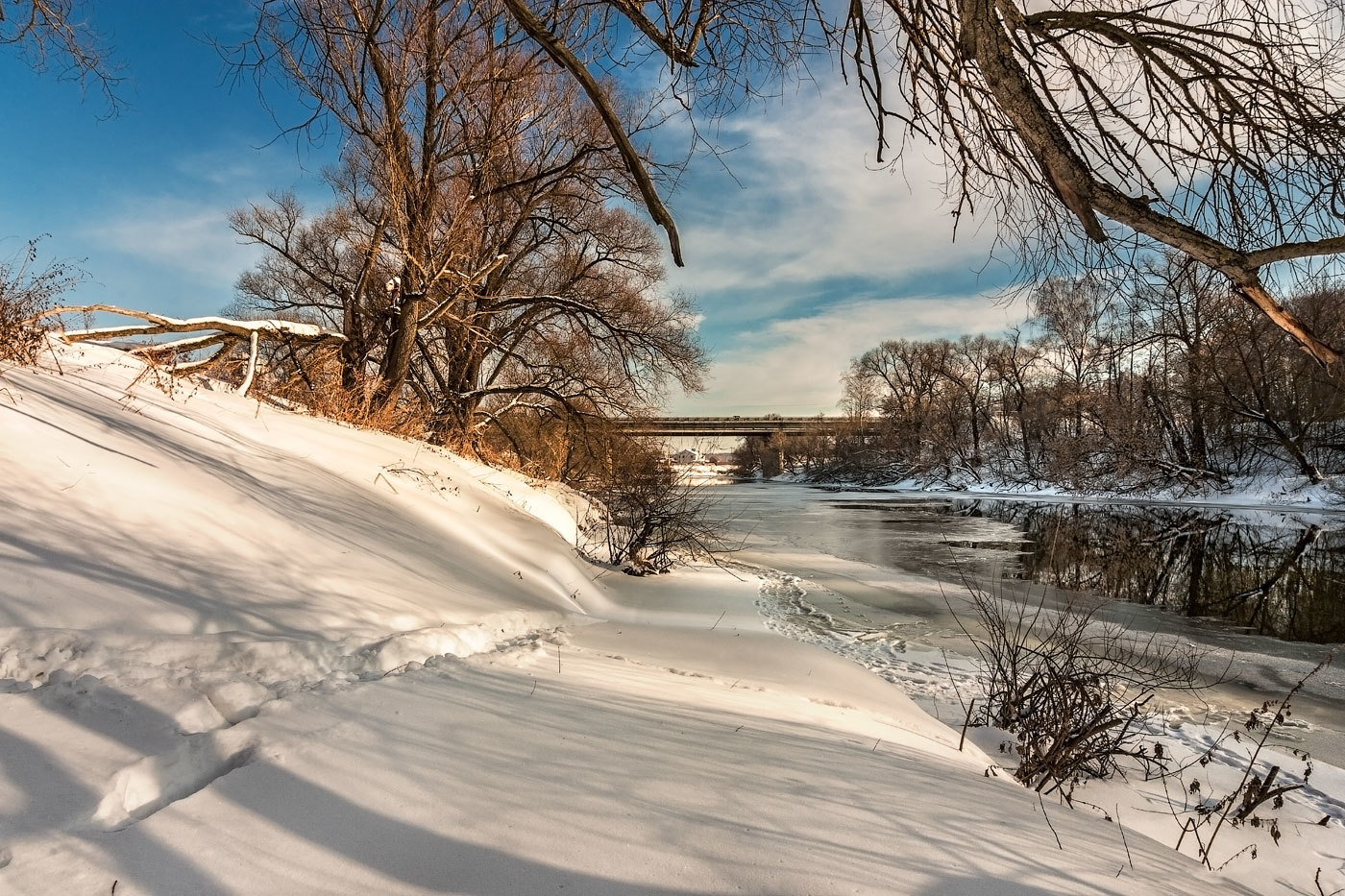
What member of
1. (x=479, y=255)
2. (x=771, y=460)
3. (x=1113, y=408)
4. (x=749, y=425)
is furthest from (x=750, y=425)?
(x=479, y=255)

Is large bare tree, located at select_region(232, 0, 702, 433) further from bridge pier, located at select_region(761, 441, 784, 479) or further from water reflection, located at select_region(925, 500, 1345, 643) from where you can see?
bridge pier, located at select_region(761, 441, 784, 479)

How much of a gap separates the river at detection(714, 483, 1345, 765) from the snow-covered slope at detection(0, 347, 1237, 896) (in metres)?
2.64

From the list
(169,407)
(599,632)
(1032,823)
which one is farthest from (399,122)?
(1032,823)

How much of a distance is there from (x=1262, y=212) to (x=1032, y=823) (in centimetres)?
301

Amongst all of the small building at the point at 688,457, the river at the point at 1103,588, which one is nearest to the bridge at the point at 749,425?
the river at the point at 1103,588

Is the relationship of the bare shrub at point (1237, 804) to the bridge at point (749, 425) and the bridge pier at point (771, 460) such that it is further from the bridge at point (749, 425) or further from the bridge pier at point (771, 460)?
the bridge pier at point (771, 460)

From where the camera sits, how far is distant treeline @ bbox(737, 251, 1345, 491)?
3.62 m

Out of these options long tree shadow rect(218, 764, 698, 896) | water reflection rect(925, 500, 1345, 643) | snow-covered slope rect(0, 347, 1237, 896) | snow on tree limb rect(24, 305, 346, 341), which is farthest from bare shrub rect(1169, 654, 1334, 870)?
snow on tree limb rect(24, 305, 346, 341)

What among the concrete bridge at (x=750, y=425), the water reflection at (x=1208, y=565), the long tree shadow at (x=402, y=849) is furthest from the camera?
the concrete bridge at (x=750, y=425)

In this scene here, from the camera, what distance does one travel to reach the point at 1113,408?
3008 cm

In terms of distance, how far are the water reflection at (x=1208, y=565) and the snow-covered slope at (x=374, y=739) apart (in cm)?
728

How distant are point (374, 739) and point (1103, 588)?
37.4ft

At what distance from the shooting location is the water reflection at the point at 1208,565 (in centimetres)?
862

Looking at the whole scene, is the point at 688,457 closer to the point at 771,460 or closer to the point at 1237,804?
the point at 1237,804
